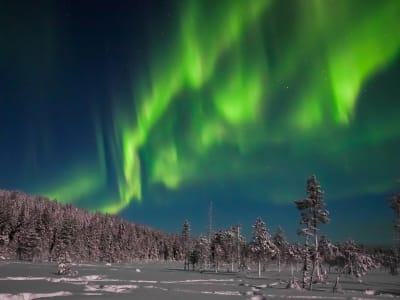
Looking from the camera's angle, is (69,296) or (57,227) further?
(57,227)

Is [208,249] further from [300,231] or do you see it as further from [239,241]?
[300,231]

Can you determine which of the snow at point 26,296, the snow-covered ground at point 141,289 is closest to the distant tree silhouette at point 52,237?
the snow-covered ground at point 141,289

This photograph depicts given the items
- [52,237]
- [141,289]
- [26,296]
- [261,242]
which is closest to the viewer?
[26,296]

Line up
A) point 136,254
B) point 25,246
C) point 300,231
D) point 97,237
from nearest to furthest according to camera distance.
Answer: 1. point 300,231
2. point 25,246
3. point 97,237
4. point 136,254

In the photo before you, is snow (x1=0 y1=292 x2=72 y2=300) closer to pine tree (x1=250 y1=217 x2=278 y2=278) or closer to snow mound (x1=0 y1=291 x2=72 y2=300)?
snow mound (x1=0 y1=291 x2=72 y2=300)

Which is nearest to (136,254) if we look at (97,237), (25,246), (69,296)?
(97,237)

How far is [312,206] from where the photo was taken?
191 feet

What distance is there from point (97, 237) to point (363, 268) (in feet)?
320

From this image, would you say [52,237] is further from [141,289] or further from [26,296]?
[26,296]

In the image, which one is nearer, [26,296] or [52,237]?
[26,296]

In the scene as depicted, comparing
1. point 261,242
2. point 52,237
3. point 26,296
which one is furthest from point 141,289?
point 52,237

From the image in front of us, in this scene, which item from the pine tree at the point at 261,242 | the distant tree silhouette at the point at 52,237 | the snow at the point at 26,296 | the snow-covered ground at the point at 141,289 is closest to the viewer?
the snow at the point at 26,296

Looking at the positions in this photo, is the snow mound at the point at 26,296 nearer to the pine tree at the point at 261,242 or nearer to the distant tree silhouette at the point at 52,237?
the distant tree silhouette at the point at 52,237

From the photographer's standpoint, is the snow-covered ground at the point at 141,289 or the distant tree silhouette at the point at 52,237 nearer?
the snow-covered ground at the point at 141,289
